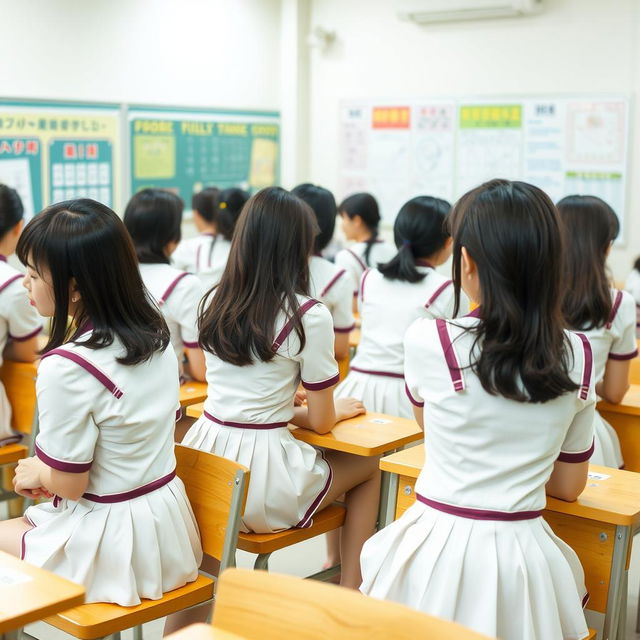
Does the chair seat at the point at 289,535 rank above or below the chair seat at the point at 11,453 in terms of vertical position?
below

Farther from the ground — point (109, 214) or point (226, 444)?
point (109, 214)

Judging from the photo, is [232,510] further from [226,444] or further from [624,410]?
[624,410]

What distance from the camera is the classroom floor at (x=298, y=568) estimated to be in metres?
2.78

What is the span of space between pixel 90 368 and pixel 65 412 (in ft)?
0.32

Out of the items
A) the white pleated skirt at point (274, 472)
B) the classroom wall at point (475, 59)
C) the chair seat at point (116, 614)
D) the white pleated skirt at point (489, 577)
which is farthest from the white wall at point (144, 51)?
the white pleated skirt at point (489, 577)

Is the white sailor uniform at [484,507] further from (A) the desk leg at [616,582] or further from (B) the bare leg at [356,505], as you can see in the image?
(B) the bare leg at [356,505]

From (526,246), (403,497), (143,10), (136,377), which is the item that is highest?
(143,10)

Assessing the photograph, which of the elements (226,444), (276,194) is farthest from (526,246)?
(226,444)

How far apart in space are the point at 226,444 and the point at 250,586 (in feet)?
3.89

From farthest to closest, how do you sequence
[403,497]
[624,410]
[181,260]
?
[181,260] → [624,410] → [403,497]

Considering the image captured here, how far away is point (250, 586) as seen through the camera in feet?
4.08

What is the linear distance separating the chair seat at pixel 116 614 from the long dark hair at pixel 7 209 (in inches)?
65.9

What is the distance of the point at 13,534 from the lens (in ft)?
6.64

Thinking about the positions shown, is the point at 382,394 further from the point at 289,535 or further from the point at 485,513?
the point at 485,513
